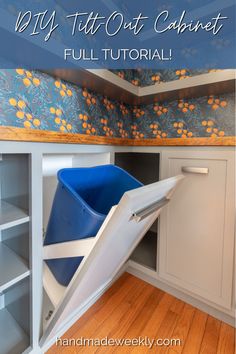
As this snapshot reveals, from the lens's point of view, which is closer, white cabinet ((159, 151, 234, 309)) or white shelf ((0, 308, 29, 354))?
white shelf ((0, 308, 29, 354))

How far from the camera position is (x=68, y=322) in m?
1.24

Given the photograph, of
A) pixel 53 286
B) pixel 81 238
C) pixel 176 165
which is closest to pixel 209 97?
pixel 176 165

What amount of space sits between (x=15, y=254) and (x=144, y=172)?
4.62ft

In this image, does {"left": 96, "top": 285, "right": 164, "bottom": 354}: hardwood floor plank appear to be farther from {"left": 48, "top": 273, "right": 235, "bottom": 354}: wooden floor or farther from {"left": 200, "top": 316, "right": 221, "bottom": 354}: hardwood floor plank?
{"left": 200, "top": 316, "right": 221, "bottom": 354}: hardwood floor plank

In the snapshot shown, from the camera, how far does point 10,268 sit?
0.88 meters

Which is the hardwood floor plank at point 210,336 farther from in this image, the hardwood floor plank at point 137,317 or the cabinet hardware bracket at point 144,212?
the cabinet hardware bracket at point 144,212

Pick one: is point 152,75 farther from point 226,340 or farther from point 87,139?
point 226,340

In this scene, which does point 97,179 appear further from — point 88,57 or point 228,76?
point 228,76

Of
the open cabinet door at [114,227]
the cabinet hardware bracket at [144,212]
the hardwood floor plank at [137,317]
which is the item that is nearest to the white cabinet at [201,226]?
the hardwood floor plank at [137,317]

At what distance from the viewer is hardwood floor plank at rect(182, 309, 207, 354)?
1111 millimetres

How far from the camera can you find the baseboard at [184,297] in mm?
1286

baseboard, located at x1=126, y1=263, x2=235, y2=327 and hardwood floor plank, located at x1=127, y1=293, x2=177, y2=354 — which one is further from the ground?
baseboard, located at x1=126, y1=263, x2=235, y2=327

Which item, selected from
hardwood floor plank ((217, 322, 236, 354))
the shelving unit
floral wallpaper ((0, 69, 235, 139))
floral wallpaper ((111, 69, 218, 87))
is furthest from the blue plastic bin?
hardwood floor plank ((217, 322, 236, 354))

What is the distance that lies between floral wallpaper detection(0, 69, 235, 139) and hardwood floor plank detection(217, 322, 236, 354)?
53.6 inches
